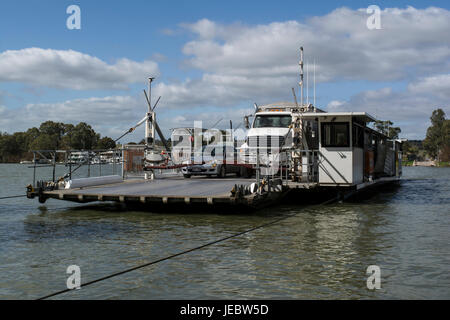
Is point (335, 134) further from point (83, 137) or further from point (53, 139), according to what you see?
point (53, 139)

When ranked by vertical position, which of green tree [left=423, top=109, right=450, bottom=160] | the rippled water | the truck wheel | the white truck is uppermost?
green tree [left=423, top=109, right=450, bottom=160]

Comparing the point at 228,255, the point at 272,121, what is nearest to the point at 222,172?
the point at 272,121

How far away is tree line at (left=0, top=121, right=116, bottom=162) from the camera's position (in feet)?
590

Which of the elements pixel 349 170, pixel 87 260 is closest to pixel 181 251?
pixel 87 260

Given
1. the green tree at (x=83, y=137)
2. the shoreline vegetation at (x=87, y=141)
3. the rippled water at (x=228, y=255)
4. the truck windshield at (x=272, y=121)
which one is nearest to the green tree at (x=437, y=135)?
the shoreline vegetation at (x=87, y=141)

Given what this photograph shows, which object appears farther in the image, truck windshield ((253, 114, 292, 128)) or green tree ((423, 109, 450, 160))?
green tree ((423, 109, 450, 160))

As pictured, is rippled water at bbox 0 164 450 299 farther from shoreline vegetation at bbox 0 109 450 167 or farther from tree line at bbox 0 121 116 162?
tree line at bbox 0 121 116 162

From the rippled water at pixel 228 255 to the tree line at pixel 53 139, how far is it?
6644 inches

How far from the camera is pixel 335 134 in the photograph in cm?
1967

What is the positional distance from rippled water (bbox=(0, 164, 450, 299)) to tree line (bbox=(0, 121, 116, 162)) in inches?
6644

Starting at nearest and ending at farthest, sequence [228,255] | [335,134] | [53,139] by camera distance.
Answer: [228,255]
[335,134]
[53,139]

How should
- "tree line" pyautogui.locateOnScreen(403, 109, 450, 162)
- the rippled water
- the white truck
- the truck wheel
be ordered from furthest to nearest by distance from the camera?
"tree line" pyautogui.locateOnScreen(403, 109, 450, 162) < the truck wheel < the white truck < the rippled water

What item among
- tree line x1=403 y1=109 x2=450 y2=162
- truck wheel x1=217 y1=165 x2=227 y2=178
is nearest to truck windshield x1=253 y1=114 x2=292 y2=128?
truck wheel x1=217 y1=165 x2=227 y2=178

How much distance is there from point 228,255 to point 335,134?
422 inches
